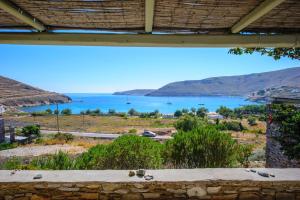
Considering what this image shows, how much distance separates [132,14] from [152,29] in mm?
367

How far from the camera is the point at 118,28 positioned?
256 centimetres

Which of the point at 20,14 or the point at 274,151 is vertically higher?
the point at 20,14

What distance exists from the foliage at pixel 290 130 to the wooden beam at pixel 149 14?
13.7 ft

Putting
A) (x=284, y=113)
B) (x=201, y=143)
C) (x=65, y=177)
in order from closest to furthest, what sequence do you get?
(x=65, y=177), (x=201, y=143), (x=284, y=113)

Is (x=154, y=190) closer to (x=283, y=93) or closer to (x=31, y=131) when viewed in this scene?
(x=283, y=93)

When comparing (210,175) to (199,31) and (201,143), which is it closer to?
(199,31)

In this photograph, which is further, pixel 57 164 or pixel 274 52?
pixel 274 52

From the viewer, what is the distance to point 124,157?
16.1 ft

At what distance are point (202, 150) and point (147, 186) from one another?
2800mm

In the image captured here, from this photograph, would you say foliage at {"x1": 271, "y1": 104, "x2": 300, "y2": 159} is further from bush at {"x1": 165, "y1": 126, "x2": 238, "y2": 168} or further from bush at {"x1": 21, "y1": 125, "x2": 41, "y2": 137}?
bush at {"x1": 21, "y1": 125, "x2": 41, "y2": 137}

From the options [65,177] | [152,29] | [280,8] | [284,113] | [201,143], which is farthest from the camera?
[284,113]

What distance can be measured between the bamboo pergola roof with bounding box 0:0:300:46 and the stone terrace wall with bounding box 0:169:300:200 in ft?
4.47

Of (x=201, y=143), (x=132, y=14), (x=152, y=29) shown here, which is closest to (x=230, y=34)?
(x=152, y=29)

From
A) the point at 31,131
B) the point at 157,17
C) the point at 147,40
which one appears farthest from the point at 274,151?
the point at 31,131
